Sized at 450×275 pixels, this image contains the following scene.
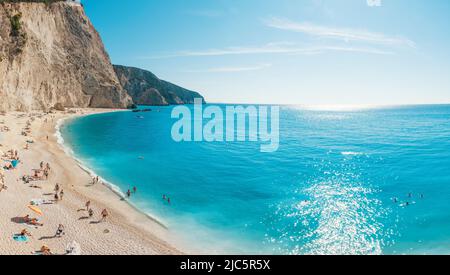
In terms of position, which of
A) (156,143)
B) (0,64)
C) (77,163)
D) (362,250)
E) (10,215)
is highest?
(0,64)

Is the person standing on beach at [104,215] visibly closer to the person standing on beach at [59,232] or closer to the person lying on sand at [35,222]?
the person standing on beach at [59,232]

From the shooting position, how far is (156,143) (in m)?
61.8

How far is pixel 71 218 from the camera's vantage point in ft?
73.0

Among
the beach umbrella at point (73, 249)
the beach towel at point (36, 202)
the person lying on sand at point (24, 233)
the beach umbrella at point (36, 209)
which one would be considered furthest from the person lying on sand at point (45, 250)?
the beach towel at point (36, 202)

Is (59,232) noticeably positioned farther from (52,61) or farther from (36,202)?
(52,61)

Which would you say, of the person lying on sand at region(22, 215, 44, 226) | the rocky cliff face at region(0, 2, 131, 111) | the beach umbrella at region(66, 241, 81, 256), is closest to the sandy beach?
the person lying on sand at region(22, 215, 44, 226)

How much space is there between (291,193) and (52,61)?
99.8 m

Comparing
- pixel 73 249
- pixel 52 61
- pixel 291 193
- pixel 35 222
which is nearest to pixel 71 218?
pixel 35 222

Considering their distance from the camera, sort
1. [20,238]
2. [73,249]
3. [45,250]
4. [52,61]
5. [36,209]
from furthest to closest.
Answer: [52,61] < [36,209] < [20,238] < [45,250] < [73,249]

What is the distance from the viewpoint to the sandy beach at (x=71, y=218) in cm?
1823
